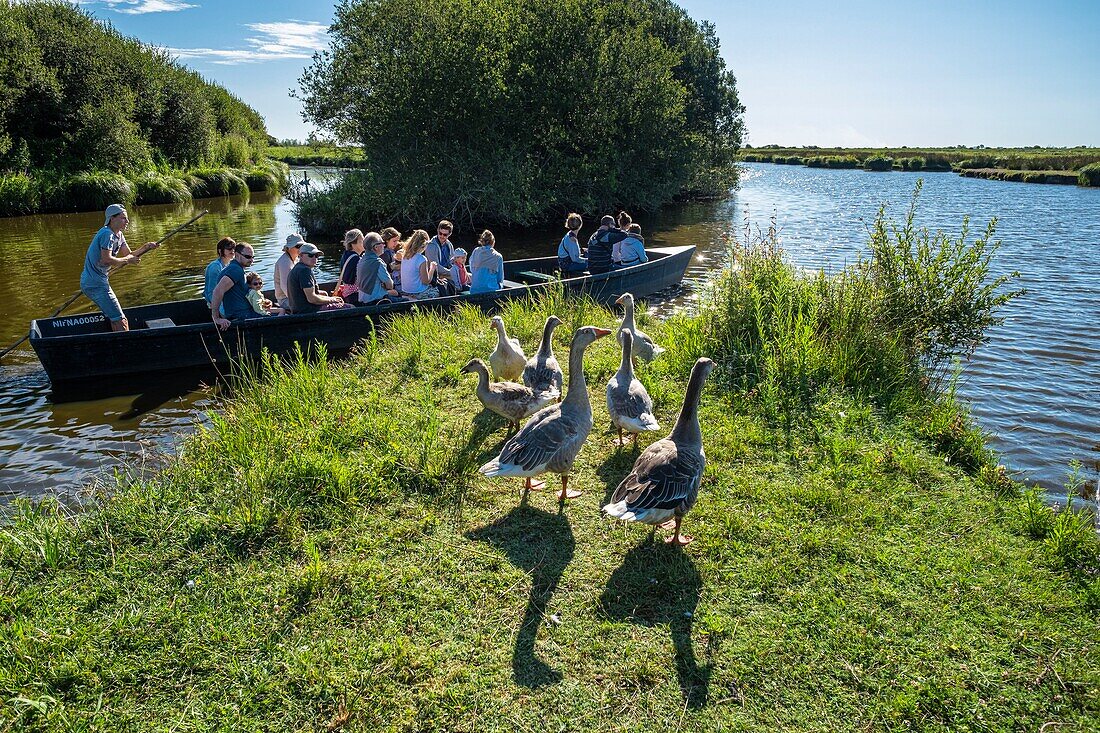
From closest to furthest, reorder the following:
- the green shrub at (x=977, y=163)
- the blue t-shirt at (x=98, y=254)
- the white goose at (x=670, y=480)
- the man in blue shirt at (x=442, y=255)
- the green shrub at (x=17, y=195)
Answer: the white goose at (x=670, y=480)
the blue t-shirt at (x=98, y=254)
the man in blue shirt at (x=442, y=255)
the green shrub at (x=17, y=195)
the green shrub at (x=977, y=163)

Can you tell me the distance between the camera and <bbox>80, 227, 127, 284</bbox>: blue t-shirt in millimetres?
10031

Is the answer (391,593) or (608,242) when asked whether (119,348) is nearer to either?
(391,593)

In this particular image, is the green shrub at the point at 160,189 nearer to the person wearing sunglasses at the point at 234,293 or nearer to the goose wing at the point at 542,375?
the person wearing sunglasses at the point at 234,293

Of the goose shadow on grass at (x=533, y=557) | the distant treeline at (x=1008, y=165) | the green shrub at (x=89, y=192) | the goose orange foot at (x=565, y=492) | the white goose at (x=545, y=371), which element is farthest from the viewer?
the distant treeline at (x=1008, y=165)

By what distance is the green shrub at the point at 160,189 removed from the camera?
35750mm

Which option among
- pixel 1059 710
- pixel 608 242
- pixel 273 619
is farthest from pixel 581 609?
pixel 608 242

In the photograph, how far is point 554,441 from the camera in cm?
539

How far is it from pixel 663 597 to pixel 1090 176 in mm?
66581

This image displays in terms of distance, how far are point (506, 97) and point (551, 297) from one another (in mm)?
16327

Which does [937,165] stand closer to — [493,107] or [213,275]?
[493,107]

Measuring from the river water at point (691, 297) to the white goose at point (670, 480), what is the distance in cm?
503

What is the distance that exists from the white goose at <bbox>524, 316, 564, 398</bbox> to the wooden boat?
2812 millimetres

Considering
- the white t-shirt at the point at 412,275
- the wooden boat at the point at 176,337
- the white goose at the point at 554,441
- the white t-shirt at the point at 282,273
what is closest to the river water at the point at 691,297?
the wooden boat at the point at 176,337

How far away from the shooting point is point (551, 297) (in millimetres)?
10984
